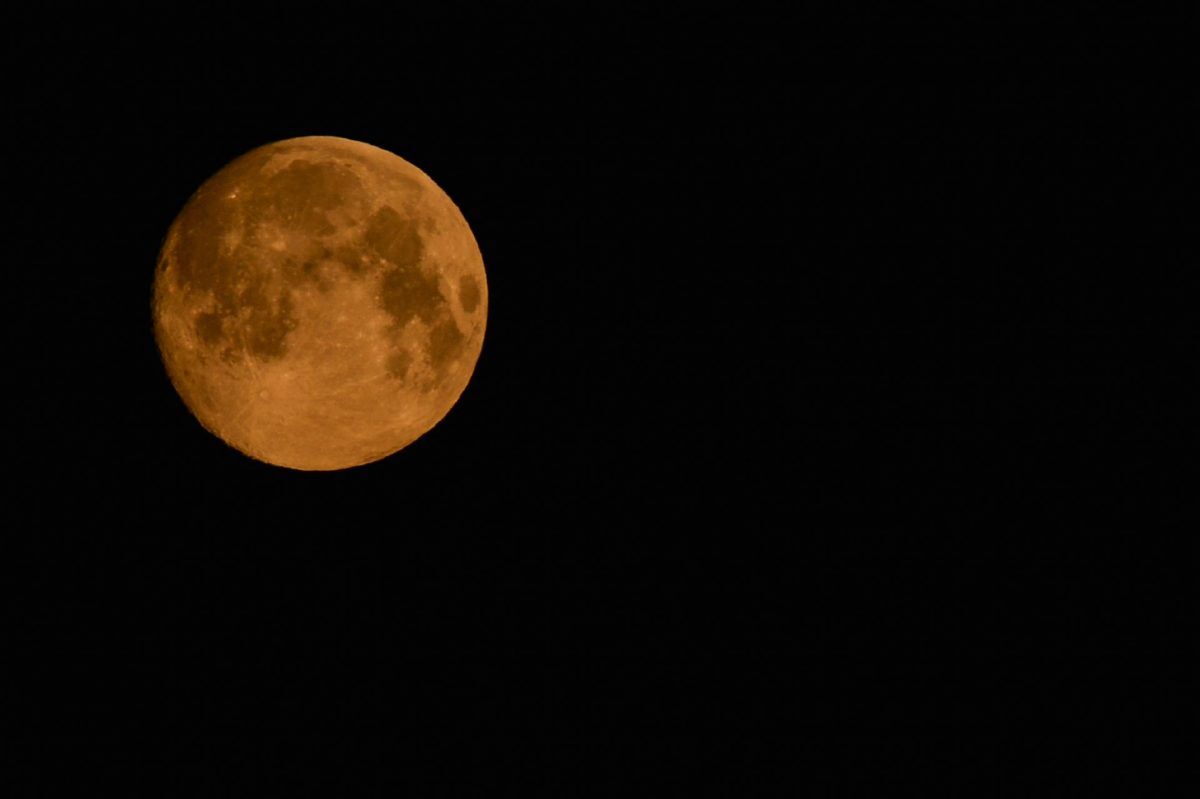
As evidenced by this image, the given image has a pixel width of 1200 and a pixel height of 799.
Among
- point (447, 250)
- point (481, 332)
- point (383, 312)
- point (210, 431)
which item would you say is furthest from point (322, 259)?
point (210, 431)

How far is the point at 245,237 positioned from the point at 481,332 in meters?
1.22

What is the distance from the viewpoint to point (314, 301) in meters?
3.15

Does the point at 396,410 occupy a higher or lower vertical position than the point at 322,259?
lower

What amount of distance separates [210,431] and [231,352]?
72cm

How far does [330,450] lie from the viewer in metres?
3.62

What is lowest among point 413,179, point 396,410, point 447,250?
point 396,410

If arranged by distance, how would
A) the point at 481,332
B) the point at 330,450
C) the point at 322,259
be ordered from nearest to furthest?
the point at 322,259 < the point at 330,450 < the point at 481,332

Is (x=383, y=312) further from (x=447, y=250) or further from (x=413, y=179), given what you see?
(x=413, y=179)

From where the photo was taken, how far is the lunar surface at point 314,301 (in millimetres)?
3178

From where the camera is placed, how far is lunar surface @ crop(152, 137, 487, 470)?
318 cm

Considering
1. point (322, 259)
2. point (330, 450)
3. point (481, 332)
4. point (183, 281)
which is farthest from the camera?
point (481, 332)

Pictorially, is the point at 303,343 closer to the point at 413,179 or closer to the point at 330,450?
the point at 330,450

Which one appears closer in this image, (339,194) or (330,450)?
(339,194)

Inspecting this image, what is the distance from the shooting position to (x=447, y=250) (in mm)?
3555
